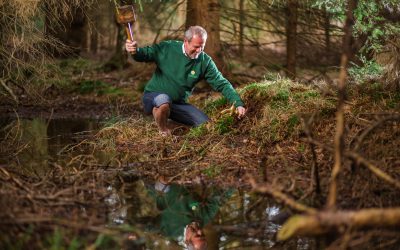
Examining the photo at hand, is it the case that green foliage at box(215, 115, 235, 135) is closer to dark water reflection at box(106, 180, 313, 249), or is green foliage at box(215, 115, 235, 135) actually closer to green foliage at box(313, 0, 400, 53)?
green foliage at box(313, 0, 400, 53)

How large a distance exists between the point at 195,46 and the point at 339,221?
14.2 feet

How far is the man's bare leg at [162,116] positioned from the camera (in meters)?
7.68

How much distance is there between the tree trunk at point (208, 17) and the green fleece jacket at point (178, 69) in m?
3.54

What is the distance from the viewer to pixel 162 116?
7738mm

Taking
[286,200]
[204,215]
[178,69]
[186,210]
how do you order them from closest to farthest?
[286,200] → [204,215] → [186,210] → [178,69]

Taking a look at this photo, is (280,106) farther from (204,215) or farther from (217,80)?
(204,215)

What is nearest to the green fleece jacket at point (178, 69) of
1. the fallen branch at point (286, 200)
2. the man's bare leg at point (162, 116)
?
the man's bare leg at point (162, 116)

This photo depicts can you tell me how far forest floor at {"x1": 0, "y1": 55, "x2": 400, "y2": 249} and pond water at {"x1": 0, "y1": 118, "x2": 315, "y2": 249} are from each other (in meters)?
0.21

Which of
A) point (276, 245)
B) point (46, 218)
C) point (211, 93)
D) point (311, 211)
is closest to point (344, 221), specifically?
point (311, 211)

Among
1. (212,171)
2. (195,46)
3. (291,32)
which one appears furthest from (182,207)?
(291,32)

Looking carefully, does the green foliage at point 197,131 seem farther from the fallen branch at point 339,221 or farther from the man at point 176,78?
the fallen branch at point 339,221

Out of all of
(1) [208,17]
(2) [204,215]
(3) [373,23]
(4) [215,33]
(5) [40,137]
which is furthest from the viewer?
(4) [215,33]

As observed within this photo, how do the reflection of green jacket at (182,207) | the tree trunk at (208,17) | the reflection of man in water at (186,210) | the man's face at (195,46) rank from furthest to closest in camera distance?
the tree trunk at (208,17) < the man's face at (195,46) < the reflection of green jacket at (182,207) < the reflection of man in water at (186,210)

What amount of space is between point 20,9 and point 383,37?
476cm
